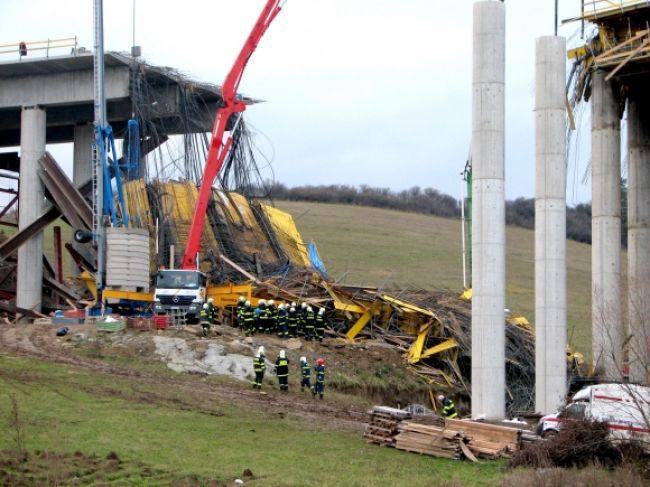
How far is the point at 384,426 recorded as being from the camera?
1101 inches

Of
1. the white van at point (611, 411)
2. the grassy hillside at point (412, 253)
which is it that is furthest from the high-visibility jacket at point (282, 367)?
the grassy hillside at point (412, 253)

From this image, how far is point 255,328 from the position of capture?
40781 millimetres

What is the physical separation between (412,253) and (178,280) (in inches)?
1839

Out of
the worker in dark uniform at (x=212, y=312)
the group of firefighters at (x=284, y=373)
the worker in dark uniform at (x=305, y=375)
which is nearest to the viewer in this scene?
the group of firefighters at (x=284, y=373)

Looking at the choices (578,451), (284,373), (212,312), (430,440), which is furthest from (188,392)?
(578,451)

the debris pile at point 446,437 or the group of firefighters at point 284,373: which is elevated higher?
Answer: the group of firefighters at point 284,373

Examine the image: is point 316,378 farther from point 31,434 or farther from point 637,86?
point 637,86

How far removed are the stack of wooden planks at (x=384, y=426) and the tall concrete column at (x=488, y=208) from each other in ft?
11.3

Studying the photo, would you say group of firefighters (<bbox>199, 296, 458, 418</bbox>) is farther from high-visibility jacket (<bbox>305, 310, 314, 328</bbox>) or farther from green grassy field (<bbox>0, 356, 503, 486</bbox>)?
green grassy field (<bbox>0, 356, 503, 486</bbox>)

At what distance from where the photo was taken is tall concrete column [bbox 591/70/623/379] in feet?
116

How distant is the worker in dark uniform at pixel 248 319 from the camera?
1590 inches

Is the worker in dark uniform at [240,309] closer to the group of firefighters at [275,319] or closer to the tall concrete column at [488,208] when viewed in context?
the group of firefighters at [275,319]

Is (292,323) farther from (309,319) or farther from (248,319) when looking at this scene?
(248,319)

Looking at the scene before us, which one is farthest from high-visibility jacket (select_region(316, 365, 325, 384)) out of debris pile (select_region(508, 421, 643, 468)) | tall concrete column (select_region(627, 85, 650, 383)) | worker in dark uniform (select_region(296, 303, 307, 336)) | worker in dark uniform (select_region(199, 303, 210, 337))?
tall concrete column (select_region(627, 85, 650, 383))
